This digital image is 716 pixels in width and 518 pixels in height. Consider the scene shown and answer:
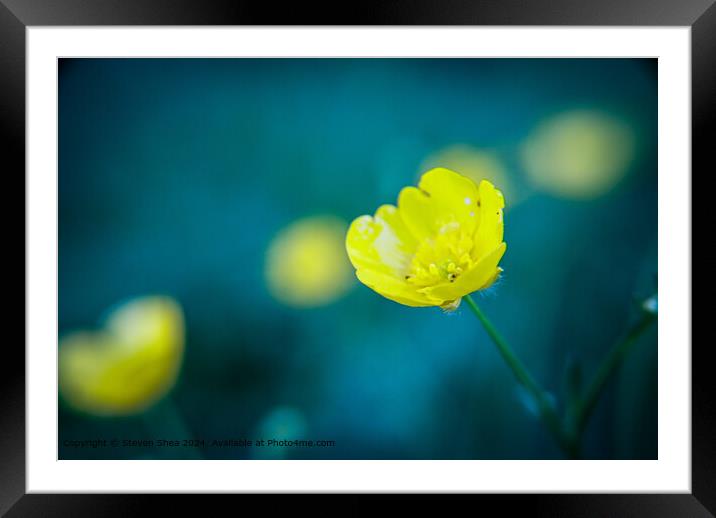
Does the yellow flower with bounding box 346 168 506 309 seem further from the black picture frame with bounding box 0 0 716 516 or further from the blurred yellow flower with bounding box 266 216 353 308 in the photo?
the black picture frame with bounding box 0 0 716 516

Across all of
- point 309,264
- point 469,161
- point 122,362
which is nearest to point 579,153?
point 469,161

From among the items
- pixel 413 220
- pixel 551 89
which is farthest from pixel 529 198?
pixel 413 220

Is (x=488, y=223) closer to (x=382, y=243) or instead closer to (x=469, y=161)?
(x=382, y=243)

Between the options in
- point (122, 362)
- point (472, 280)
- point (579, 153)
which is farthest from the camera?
point (579, 153)

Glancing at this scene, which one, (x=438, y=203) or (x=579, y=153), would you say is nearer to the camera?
(x=438, y=203)

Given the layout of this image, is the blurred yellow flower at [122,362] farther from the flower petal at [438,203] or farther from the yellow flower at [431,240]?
the flower petal at [438,203]

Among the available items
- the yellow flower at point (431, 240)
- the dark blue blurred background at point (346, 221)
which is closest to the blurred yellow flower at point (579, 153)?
the dark blue blurred background at point (346, 221)

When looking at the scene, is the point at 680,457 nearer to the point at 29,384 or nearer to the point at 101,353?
the point at 101,353

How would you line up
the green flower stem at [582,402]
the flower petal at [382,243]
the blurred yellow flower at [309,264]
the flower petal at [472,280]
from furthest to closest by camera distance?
1. the blurred yellow flower at [309,264]
2. the green flower stem at [582,402]
3. the flower petal at [382,243]
4. the flower petal at [472,280]

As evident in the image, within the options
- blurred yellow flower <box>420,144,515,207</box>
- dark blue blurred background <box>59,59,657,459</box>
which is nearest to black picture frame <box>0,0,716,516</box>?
dark blue blurred background <box>59,59,657,459</box>
